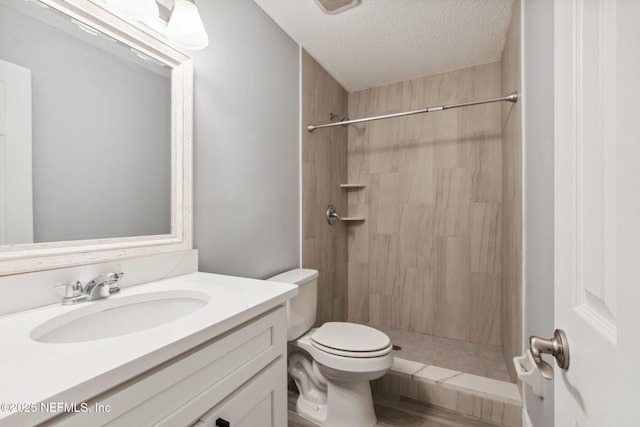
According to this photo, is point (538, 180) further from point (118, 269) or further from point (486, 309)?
point (118, 269)

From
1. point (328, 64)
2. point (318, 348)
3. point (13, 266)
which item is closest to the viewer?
point (13, 266)

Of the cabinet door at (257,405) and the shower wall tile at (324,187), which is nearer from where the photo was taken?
the cabinet door at (257,405)

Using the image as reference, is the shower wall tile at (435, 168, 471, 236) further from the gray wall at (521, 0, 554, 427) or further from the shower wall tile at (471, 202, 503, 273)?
the gray wall at (521, 0, 554, 427)

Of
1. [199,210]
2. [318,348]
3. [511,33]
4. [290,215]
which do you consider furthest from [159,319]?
[511,33]

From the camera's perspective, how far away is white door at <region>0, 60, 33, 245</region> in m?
0.73

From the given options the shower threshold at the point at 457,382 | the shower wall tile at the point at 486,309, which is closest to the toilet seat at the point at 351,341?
the shower threshold at the point at 457,382

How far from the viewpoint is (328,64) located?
2121 mm

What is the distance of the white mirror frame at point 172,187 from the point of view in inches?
29.3

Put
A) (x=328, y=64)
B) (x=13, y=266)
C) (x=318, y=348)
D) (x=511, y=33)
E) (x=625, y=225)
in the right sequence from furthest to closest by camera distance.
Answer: (x=328, y=64), (x=511, y=33), (x=318, y=348), (x=13, y=266), (x=625, y=225)

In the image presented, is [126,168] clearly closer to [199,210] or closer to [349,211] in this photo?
[199,210]

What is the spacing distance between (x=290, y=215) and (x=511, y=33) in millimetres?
1674

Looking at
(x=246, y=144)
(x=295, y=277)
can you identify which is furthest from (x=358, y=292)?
(x=246, y=144)

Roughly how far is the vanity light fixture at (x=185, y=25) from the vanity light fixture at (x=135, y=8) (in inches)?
3.0

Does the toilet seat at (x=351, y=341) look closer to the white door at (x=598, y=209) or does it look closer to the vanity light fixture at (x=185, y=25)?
the white door at (x=598, y=209)
